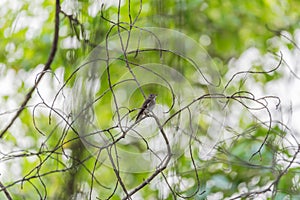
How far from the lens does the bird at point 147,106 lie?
1.96 ft

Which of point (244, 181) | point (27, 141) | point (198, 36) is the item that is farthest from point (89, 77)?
point (198, 36)

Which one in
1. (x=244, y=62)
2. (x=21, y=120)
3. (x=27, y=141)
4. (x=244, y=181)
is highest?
(x=244, y=62)

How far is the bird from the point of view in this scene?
598 millimetres

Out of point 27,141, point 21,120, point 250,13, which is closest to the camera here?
point 27,141

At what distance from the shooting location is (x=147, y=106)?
24.1 inches

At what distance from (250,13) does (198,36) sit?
8.8 inches

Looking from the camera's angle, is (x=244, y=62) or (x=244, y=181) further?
(x=244, y=62)

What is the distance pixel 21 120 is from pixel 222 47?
0.87m

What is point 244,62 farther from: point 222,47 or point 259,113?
point 259,113

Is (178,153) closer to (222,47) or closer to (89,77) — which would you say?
(89,77)

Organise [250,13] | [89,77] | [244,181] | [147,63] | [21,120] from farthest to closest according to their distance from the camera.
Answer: [250,13] < [21,120] < [244,181] < [147,63] < [89,77]

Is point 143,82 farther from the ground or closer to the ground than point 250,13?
closer to the ground

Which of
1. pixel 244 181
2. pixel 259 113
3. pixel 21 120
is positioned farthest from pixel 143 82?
pixel 21 120

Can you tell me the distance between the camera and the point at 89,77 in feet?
2.05
